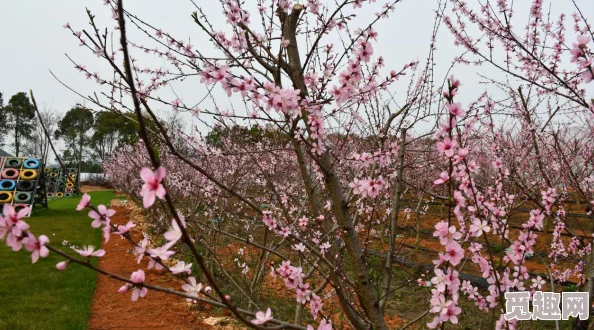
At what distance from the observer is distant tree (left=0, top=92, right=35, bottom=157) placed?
3688cm

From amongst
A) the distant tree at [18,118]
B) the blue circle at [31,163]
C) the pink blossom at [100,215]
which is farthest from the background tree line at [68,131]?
the pink blossom at [100,215]

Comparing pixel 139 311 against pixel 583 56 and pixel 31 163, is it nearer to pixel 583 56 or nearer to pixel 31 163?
pixel 583 56

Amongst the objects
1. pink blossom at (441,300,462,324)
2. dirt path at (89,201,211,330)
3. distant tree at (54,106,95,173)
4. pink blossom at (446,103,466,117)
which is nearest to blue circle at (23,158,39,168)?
dirt path at (89,201,211,330)

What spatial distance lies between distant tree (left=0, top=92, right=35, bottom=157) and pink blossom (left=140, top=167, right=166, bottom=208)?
43.9m

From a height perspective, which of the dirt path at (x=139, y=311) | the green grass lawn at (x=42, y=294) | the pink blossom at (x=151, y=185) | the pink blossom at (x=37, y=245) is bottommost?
the dirt path at (x=139, y=311)

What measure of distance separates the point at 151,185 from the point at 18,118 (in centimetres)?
4600

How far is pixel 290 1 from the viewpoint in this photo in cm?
250

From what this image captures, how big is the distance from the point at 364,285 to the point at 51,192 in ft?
103

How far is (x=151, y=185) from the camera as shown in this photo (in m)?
0.84

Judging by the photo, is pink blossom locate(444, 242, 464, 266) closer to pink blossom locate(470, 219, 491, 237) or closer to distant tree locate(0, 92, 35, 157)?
pink blossom locate(470, 219, 491, 237)

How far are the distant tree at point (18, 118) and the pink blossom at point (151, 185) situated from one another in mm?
43919

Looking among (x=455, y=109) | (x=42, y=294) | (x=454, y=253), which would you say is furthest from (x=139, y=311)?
(x=455, y=109)

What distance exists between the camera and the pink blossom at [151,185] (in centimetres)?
82

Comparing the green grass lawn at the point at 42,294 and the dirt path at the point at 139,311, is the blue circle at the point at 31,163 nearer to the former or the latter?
the green grass lawn at the point at 42,294
